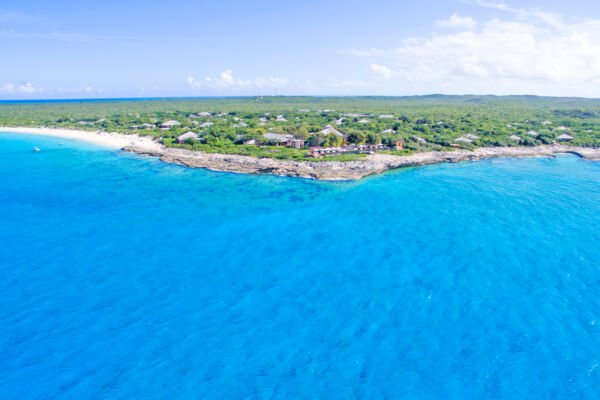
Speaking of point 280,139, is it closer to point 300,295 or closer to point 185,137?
point 185,137

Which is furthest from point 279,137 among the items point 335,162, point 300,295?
point 300,295

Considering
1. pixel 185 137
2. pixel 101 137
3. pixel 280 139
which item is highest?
pixel 101 137

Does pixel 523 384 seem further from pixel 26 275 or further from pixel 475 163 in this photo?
Answer: pixel 475 163

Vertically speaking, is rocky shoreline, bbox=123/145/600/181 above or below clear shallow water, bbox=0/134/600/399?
above

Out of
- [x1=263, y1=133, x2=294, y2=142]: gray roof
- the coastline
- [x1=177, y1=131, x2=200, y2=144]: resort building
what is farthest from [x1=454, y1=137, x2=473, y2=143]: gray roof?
[x1=177, y1=131, x2=200, y2=144]: resort building

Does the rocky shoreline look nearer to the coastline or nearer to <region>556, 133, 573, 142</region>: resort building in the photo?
the coastline
